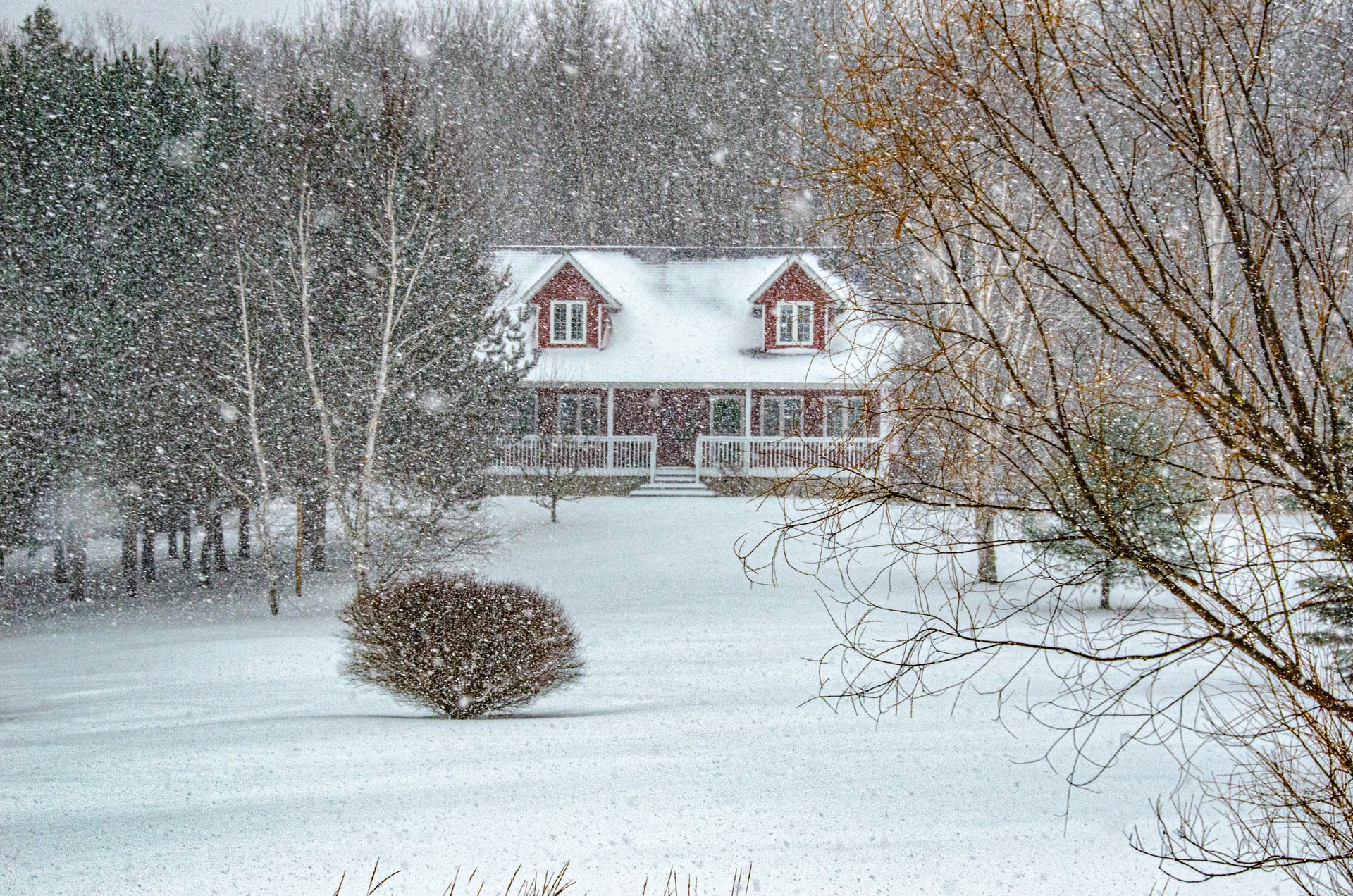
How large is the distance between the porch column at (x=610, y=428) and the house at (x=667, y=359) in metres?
0.05

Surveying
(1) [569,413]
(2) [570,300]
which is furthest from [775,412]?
(2) [570,300]

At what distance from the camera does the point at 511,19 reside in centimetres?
2527

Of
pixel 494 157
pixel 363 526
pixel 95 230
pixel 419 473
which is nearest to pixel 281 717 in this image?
pixel 363 526

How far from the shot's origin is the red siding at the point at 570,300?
1900 cm

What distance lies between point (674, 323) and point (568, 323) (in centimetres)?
238

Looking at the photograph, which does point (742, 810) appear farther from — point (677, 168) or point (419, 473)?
point (677, 168)

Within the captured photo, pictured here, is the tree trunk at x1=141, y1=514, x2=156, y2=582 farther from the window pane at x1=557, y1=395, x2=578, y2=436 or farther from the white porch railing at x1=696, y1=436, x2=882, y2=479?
the white porch railing at x1=696, y1=436, x2=882, y2=479

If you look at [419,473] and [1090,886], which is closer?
[1090,886]

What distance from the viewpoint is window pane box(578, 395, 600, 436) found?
1928 centimetres

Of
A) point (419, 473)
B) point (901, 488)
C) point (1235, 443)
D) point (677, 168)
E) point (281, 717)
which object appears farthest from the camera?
point (677, 168)

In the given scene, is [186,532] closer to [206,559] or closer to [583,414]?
[206,559]

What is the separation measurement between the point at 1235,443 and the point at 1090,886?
3.30m

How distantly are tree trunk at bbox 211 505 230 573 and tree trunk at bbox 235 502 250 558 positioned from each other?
0.91ft

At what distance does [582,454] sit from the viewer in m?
18.1
